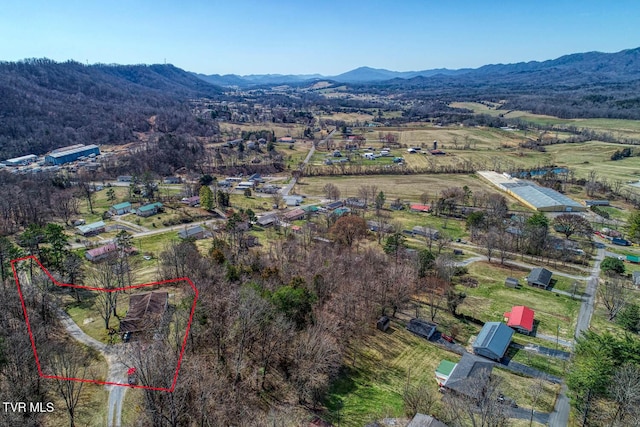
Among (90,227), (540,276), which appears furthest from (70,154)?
(540,276)

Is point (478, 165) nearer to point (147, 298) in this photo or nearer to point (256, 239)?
point (256, 239)

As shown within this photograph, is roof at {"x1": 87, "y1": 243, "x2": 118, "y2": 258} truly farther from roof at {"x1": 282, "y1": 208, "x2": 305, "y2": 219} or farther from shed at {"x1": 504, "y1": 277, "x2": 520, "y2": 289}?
shed at {"x1": 504, "y1": 277, "x2": 520, "y2": 289}

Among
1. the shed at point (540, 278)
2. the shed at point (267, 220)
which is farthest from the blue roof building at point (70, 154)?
the shed at point (540, 278)

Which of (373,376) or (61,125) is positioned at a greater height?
(61,125)

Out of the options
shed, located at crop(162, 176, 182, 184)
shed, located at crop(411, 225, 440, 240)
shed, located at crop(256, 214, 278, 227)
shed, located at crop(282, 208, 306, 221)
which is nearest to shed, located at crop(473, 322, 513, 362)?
shed, located at crop(411, 225, 440, 240)

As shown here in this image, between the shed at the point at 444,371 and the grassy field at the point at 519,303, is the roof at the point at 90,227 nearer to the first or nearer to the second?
the grassy field at the point at 519,303

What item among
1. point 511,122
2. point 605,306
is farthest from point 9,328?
point 511,122
